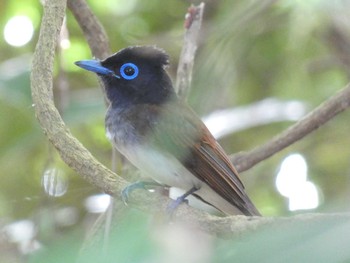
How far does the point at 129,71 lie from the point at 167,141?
533 millimetres

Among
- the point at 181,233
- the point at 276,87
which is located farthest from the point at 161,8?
the point at 181,233

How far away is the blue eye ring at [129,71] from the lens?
339 cm

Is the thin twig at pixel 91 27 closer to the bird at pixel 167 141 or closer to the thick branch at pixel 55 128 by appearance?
the bird at pixel 167 141

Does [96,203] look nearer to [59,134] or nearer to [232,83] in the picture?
[232,83]

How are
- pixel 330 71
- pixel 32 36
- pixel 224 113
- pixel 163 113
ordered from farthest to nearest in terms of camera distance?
pixel 330 71, pixel 32 36, pixel 224 113, pixel 163 113

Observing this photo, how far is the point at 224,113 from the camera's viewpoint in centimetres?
396

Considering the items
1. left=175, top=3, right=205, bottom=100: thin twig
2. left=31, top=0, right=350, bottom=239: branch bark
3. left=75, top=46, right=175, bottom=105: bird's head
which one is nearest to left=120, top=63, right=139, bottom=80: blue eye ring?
left=75, top=46, right=175, bottom=105: bird's head

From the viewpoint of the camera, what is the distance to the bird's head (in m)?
3.35

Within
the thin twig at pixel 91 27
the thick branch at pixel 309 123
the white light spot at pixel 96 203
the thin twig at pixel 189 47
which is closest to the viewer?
the thick branch at pixel 309 123

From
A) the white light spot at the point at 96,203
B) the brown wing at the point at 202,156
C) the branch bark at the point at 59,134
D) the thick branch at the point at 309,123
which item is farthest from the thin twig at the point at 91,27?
Result: the branch bark at the point at 59,134

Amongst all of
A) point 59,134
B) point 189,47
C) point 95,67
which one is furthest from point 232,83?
point 59,134

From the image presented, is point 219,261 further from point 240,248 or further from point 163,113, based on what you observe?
point 163,113

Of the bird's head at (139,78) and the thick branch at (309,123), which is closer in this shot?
the thick branch at (309,123)

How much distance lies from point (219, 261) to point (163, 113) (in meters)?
2.82
